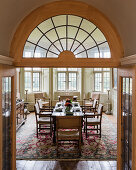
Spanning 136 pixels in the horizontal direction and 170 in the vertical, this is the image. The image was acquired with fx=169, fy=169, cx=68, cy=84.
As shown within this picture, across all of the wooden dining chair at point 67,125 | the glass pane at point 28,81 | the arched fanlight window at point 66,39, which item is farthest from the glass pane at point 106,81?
the arched fanlight window at point 66,39

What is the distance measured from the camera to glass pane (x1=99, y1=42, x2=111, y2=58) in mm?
2977

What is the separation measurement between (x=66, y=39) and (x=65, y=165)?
8.80ft

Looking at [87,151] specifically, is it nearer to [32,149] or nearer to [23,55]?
[32,149]

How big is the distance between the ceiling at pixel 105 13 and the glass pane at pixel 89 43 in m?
0.50

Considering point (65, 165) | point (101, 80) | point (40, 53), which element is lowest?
point (65, 165)

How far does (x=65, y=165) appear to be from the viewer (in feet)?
12.2

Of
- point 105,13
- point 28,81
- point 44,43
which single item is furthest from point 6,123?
point 28,81

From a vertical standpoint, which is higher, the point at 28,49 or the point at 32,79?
the point at 28,49

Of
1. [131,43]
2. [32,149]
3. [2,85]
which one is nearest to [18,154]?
[32,149]

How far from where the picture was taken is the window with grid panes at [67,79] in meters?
9.88

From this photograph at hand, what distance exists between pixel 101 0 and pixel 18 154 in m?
3.89

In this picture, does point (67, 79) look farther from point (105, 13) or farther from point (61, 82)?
point (105, 13)

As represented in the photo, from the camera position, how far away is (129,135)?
2.44 m

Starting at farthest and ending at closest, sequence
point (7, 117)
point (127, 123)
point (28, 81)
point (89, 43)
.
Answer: point (28, 81), point (89, 43), point (7, 117), point (127, 123)
